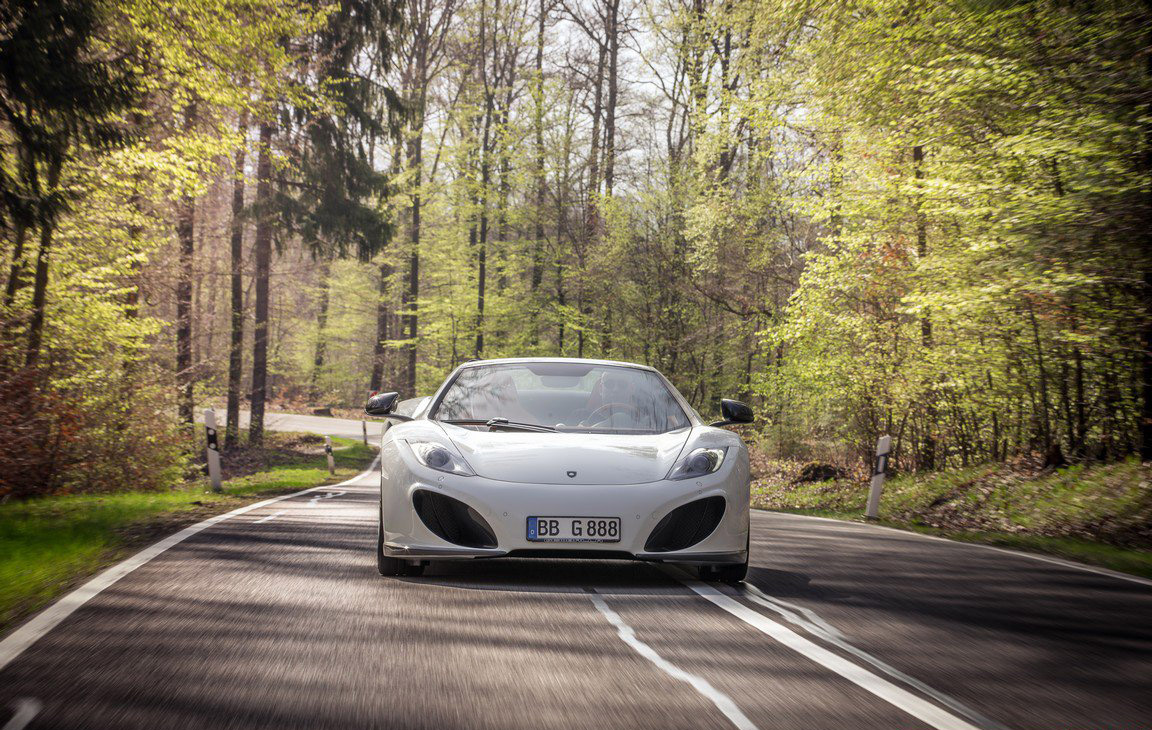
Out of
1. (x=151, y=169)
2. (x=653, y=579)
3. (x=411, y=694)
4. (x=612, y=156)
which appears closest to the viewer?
(x=411, y=694)

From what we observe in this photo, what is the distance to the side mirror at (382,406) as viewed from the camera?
22.3 ft

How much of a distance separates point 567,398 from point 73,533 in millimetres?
4417

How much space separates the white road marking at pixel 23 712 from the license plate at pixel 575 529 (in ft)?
8.76

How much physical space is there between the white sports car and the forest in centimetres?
632

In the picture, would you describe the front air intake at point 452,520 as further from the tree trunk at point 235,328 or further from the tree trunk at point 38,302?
the tree trunk at point 235,328

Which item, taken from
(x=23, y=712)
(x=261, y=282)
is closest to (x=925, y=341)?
(x=23, y=712)

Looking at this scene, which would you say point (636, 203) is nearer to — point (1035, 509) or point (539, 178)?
point (539, 178)

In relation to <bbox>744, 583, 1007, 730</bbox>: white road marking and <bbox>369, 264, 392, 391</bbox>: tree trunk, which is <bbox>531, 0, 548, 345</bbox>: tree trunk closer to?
<bbox>369, 264, 392, 391</bbox>: tree trunk

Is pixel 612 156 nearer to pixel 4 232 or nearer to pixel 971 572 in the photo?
pixel 4 232

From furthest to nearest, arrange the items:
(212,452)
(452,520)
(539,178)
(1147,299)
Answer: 1. (539,178)
2. (212,452)
3. (1147,299)
4. (452,520)

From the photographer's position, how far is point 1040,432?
49.3 ft

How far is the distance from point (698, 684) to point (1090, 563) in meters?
5.69

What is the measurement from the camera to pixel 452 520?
5672 millimetres

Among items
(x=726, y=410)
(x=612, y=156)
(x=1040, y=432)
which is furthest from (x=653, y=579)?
(x=612, y=156)
